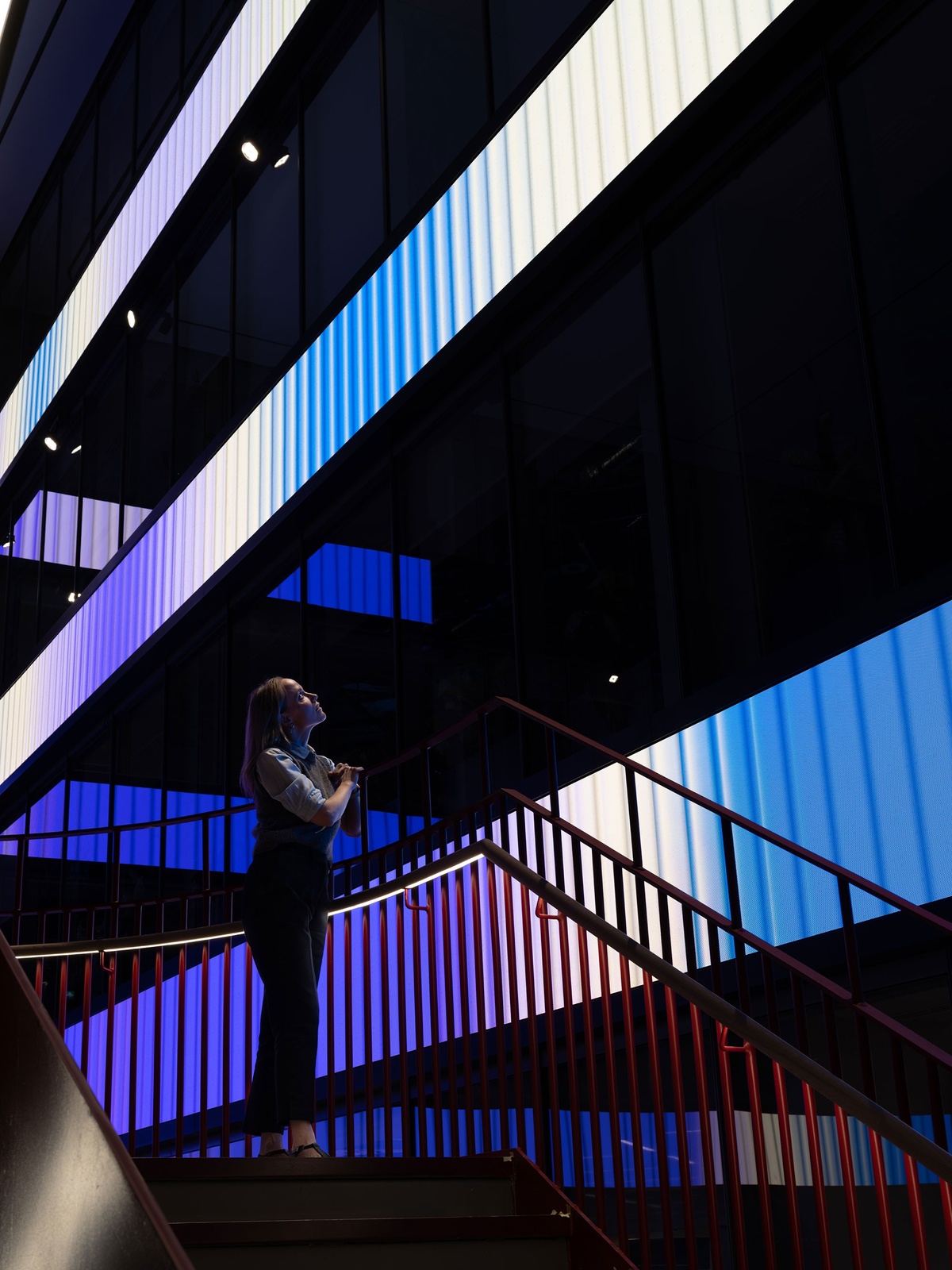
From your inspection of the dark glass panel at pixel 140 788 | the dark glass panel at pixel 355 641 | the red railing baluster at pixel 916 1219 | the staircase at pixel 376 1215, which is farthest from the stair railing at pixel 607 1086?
the dark glass panel at pixel 140 788

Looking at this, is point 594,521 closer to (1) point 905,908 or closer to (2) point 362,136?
(1) point 905,908

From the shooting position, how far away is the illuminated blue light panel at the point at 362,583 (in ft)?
33.9

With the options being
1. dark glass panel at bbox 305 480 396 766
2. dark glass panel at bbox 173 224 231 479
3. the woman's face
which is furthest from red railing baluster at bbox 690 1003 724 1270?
dark glass panel at bbox 173 224 231 479

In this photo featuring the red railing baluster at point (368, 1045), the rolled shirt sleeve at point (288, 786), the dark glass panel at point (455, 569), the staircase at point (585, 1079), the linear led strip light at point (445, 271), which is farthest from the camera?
the dark glass panel at point (455, 569)

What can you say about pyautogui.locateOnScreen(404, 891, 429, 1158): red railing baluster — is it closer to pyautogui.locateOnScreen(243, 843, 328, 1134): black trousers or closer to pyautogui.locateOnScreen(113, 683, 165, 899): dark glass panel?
pyautogui.locateOnScreen(243, 843, 328, 1134): black trousers

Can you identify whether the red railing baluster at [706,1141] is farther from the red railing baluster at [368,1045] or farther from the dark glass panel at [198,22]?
the dark glass panel at [198,22]

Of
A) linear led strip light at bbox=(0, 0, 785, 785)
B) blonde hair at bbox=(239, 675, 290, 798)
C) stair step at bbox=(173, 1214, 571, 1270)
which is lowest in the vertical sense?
stair step at bbox=(173, 1214, 571, 1270)

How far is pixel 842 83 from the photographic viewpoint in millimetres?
6961

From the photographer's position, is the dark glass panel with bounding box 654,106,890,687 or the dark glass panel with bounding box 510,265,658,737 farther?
the dark glass panel with bounding box 510,265,658,737

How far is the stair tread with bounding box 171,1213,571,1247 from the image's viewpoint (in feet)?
11.6

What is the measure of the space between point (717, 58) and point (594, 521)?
8.88 feet

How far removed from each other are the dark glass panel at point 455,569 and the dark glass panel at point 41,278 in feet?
38.1

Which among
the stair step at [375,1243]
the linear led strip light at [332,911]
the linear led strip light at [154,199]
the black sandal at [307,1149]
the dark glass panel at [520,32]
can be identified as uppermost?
the linear led strip light at [154,199]

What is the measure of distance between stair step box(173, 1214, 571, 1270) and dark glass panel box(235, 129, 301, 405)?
9.52 m
